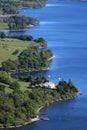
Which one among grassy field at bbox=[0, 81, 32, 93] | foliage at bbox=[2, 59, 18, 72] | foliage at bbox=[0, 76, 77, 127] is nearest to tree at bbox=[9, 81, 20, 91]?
foliage at bbox=[0, 76, 77, 127]

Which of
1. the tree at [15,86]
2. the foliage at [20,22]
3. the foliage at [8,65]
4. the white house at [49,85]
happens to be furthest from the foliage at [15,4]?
the tree at [15,86]

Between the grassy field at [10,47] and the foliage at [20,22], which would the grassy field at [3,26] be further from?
the grassy field at [10,47]

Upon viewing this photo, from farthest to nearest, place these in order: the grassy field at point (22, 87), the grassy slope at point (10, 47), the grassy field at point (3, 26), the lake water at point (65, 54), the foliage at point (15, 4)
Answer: the foliage at point (15, 4)
the grassy field at point (3, 26)
the grassy slope at point (10, 47)
the grassy field at point (22, 87)
the lake water at point (65, 54)

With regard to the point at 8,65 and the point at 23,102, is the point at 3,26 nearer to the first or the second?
the point at 8,65

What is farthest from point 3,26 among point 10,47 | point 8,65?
point 8,65

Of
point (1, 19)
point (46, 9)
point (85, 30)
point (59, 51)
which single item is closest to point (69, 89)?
point (59, 51)
